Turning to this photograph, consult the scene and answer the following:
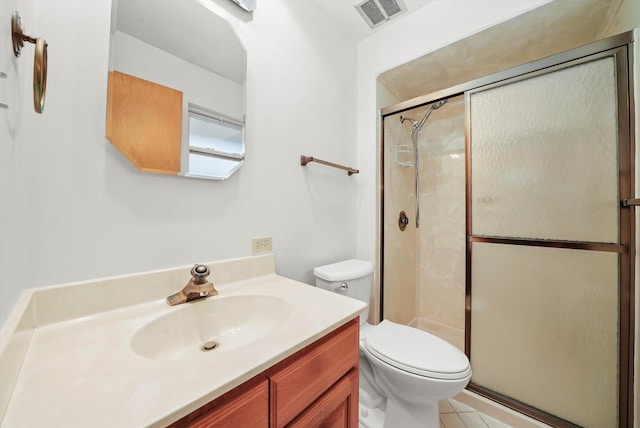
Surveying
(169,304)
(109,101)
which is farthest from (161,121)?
(169,304)

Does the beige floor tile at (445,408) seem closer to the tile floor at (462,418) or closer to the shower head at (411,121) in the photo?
the tile floor at (462,418)

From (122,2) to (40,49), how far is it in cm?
54

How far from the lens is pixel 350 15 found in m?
1.54

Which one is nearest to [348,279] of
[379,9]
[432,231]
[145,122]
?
[145,122]

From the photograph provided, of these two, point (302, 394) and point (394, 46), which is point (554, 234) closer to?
point (302, 394)

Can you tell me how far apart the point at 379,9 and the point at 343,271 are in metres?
1.67

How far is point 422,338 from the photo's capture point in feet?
3.96

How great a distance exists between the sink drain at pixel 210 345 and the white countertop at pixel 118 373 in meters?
0.18

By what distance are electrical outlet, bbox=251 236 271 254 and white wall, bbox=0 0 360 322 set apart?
3cm

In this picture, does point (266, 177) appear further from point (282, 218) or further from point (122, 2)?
point (122, 2)

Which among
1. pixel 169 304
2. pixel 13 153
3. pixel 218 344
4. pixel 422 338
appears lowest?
pixel 422 338

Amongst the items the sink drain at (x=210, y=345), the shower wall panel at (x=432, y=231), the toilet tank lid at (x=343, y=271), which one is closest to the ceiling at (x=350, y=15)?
the shower wall panel at (x=432, y=231)

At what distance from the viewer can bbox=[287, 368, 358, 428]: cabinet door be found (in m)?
0.61

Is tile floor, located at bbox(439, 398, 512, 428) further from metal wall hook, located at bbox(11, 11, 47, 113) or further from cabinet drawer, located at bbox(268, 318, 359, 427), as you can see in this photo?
metal wall hook, located at bbox(11, 11, 47, 113)
